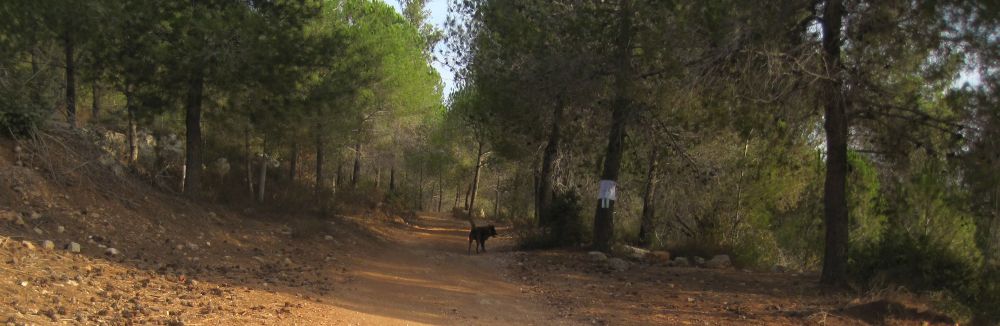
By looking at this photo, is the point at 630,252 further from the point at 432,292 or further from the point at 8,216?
the point at 8,216

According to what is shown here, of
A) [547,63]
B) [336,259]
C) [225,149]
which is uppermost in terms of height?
[547,63]

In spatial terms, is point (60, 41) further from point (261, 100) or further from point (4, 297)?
point (4, 297)

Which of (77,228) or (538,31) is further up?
Result: (538,31)

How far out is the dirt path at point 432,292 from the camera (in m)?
8.96

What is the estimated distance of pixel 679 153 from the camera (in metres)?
16.2

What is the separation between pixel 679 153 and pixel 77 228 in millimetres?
11728

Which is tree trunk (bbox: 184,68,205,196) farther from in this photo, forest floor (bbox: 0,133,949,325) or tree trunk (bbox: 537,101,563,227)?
Answer: tree trunk (bbox: 537,101,563,227)

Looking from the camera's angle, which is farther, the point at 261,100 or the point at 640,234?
the point at 640,234

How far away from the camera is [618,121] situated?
15516mm

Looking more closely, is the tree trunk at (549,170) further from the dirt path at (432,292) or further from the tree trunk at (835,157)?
the tree trunk at (835,157)

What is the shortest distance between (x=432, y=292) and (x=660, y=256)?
6.55 meters

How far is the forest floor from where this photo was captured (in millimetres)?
7438

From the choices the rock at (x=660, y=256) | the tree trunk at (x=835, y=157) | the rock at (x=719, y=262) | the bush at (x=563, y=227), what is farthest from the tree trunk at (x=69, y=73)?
the tree trunk at (x=835, y=157)

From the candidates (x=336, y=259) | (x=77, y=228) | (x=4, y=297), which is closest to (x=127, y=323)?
(x=4, y=297)
